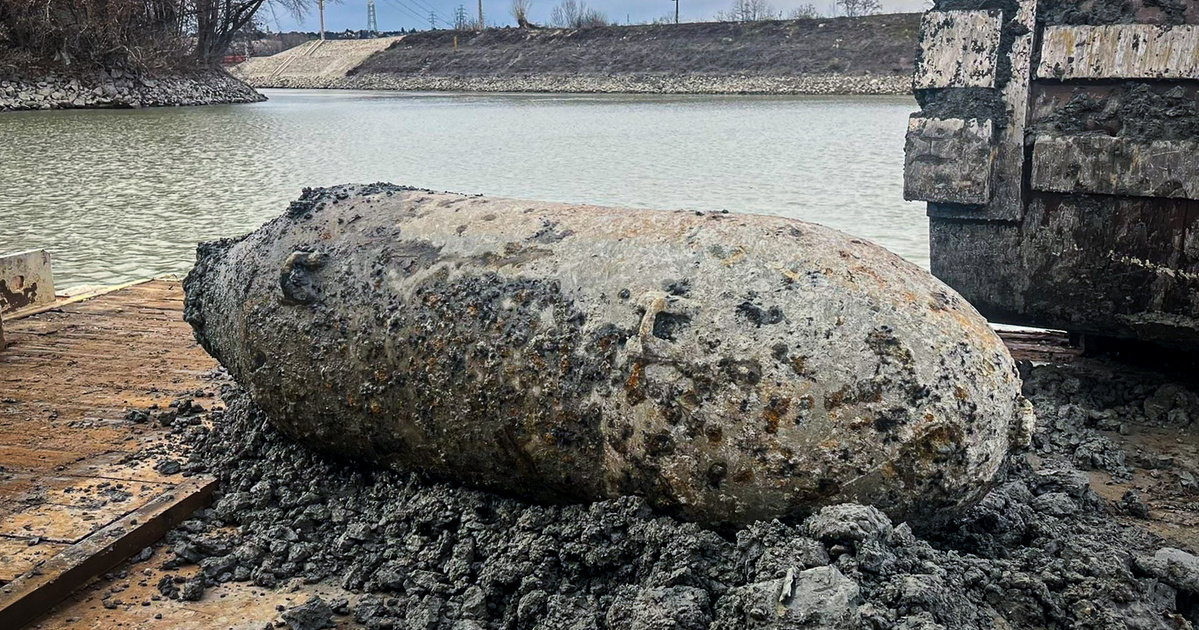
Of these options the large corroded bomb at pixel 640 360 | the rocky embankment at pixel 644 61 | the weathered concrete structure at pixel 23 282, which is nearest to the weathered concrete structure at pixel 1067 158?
the large corroded bomb at pixel 640 360

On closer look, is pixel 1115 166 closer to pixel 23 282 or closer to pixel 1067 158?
pixel 1067 158

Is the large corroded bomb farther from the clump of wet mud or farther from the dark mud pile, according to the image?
the clump of wet mud

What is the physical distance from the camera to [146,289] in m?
6.18

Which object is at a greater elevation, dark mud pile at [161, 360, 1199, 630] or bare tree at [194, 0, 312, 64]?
bare tree at [194, 0, 312, 64]

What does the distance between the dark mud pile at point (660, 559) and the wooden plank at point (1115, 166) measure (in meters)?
1.19

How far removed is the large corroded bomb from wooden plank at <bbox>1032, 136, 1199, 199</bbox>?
68.9 inches

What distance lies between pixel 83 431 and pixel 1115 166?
4.13 m

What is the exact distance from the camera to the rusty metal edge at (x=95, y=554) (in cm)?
254

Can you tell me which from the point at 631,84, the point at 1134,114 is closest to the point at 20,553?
the point at 1134,114

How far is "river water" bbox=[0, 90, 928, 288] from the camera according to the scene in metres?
9.88

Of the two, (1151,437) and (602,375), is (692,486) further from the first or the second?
(1151,437)

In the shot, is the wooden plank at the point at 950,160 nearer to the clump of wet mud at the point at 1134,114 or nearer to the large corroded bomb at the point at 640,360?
the clump of wet mud at the point at 1134,114

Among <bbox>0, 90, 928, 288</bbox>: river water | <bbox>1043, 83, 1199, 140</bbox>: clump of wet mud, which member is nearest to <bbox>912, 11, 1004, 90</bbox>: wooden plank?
<bbox>1043, 83, 1199, 140</bbox>: clump of wet mud

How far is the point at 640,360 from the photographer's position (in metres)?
2.50
